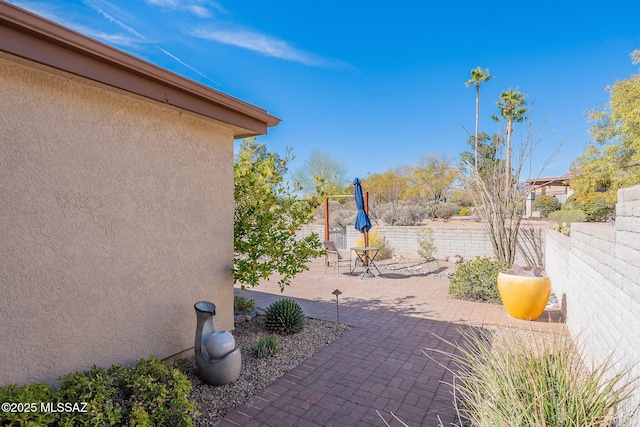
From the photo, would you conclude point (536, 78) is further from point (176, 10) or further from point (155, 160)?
point (155, 160)

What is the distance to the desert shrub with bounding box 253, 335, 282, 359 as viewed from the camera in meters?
4.30

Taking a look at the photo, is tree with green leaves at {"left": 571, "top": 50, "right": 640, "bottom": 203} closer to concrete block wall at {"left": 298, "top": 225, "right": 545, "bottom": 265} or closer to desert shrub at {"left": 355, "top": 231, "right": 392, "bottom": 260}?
concrete block wall at {"left": 298, "top": 225, "right": 545, "bottom": 265}

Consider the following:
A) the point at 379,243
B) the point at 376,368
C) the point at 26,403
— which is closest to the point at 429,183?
the point at 379,243

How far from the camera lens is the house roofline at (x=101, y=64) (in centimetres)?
235

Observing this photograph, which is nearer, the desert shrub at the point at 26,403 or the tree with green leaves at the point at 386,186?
the desert shrub at the point at 26,403

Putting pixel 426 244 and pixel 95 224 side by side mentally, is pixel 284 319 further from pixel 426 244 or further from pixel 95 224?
pixel 426 244

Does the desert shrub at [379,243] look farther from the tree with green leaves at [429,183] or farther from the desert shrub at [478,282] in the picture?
the tree with green leaves at [429,183]

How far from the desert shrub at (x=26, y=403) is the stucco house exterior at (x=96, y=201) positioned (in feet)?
0.95

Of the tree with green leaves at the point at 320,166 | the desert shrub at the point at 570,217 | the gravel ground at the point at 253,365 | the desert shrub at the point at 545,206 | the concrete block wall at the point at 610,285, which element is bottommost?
the gravel ground at the point at 253,365

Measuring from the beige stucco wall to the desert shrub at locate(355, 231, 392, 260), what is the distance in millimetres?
9709

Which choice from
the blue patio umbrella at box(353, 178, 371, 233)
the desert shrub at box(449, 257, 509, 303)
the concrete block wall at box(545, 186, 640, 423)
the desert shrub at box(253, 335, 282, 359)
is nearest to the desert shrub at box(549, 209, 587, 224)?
the desert shrub at box(449, 257, 509, 303)

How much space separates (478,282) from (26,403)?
7.61m

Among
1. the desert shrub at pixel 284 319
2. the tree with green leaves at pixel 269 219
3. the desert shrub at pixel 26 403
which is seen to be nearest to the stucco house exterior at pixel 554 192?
the tree with green leaves at pixel 269 219

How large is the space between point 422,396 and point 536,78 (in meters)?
16.7
